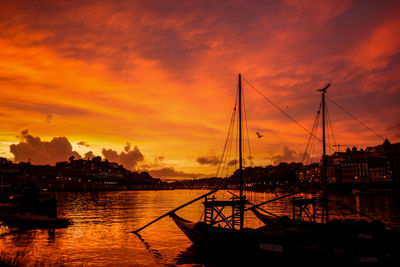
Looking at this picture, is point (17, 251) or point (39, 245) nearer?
point (17, 251)

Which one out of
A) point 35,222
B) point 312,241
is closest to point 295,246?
point 312,241

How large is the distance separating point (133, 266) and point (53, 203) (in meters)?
45.4

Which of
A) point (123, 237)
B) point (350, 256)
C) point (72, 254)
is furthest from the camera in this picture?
point (123, 237)

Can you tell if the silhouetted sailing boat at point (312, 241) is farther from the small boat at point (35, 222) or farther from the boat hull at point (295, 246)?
the small boat at point (35, 222)

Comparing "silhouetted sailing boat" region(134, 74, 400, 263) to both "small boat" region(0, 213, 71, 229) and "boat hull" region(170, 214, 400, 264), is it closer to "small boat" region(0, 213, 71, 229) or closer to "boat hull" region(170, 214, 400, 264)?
"boat hull" region(170, 214, 400, 264)

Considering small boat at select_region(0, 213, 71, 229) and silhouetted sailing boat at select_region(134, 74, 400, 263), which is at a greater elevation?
silhouetted sailing boat at select_region(134, 74, 400, 263)

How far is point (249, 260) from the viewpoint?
94.3 feet

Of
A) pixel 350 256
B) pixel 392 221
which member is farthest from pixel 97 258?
pixel 392 221

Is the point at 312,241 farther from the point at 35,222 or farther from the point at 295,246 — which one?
the point at 35,222

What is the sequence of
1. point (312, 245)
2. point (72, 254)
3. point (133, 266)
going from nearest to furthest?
point (312, 245) < point (133, 266) < point (72, 254)

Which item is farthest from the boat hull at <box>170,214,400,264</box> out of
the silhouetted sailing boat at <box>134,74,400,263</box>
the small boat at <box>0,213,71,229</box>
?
the small boat at <box>0,213,71,229</box>

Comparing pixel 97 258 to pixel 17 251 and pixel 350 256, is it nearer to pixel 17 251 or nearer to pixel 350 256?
pixel 17 251

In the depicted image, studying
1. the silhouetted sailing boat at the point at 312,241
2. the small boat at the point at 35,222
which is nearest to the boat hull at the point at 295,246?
the silhouetted sailing boat at the point at 312,241

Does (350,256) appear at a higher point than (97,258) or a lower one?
higher
